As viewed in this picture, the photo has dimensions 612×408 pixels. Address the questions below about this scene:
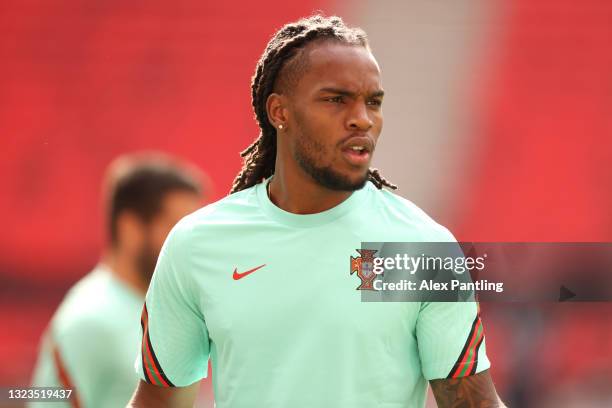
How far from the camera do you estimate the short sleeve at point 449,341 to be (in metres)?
1.99

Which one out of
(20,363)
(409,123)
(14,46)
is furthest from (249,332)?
(14,46)

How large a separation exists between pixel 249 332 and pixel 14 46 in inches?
260

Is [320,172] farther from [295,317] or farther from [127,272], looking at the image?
[127,272]

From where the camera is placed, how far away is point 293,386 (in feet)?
6.65

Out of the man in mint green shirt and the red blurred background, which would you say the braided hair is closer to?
the man in mint green shirt

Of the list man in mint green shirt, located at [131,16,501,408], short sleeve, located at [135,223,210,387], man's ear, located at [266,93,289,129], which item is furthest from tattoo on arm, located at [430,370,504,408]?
man's ear, located at [266,93,289,129]

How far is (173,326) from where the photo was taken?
85.7 inches

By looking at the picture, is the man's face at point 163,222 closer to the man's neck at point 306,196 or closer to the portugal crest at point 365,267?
the man's neck at point 306,196

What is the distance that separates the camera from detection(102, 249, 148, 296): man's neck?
3.46 metres

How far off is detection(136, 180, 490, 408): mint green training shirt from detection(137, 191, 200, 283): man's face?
4.46 ft

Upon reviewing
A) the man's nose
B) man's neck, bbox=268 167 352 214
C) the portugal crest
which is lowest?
the portugal crest

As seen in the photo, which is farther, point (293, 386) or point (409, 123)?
point (409, 123)

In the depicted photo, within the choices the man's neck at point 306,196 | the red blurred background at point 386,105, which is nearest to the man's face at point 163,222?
the man's neck at point 306,196

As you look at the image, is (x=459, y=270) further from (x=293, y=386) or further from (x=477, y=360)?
(x=293, y=386)
